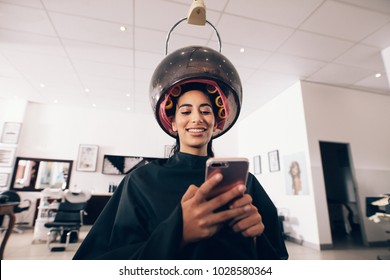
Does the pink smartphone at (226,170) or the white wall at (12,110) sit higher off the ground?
the white wall at (12,110)

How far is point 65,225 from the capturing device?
3.18m

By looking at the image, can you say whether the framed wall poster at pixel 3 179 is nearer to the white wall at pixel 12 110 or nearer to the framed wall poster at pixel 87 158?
the white wall at pixel 12 110

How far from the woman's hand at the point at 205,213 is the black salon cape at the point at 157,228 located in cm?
2

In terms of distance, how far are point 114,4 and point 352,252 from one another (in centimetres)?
464

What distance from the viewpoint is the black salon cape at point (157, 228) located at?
1.51ft

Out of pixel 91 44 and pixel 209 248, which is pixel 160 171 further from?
pixel 91 44

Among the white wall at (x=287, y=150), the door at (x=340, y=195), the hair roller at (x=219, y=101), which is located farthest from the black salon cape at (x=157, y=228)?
the door at (x=340, y=195)

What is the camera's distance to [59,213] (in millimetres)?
3402

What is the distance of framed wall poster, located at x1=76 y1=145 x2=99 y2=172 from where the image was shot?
5203mm

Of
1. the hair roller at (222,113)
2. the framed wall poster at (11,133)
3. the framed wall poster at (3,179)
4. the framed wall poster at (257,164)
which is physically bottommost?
the framed wall poster at (3,179)

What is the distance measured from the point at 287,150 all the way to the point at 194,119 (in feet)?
12.5

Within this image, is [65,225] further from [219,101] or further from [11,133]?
[219,101]

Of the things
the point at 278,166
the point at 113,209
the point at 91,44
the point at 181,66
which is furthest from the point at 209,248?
the point at 278,166

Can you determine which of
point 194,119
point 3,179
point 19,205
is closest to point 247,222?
point 194,119
